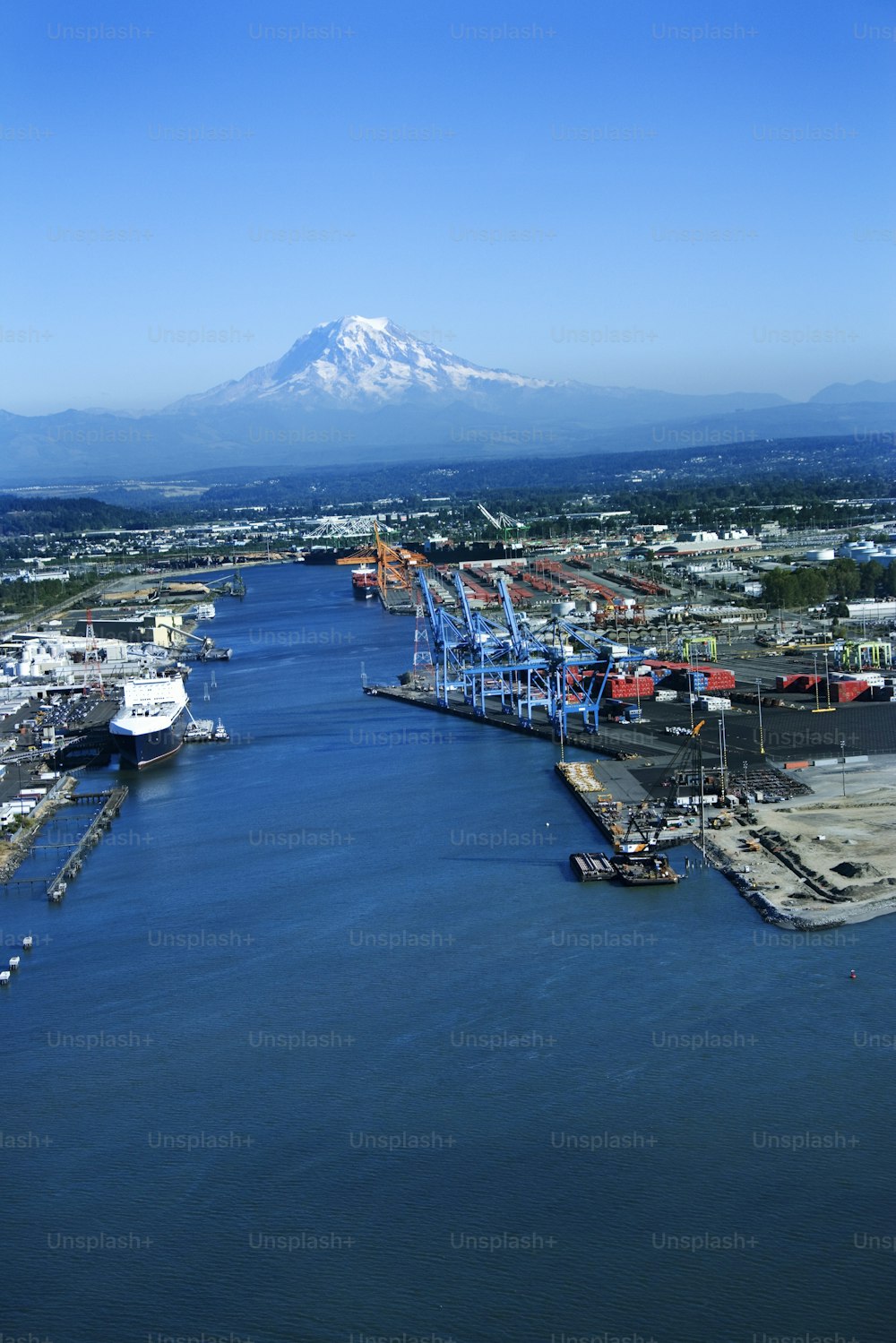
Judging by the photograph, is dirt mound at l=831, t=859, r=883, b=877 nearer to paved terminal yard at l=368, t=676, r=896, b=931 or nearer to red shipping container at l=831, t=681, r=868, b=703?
paved terminal yard at l=368, t=676, r=896, b=931

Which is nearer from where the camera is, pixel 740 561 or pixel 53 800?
pixel 53 800

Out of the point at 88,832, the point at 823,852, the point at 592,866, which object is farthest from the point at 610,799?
the point at 88,832

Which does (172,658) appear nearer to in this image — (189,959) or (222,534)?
(189,959)

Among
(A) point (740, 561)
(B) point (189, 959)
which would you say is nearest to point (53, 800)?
(B) point (189, 959)

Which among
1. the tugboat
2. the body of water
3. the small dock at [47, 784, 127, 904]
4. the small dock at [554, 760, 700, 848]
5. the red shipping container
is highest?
the tugboat

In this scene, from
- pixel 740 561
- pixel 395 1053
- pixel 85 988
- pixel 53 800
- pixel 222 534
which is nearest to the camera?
pixel 395 1053

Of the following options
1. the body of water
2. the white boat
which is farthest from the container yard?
the white boat

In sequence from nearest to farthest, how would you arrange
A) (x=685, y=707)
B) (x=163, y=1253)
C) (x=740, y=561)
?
1. (x=163, y=1253)
2. (x=685, y=707)
3. (x=740, y=561)
